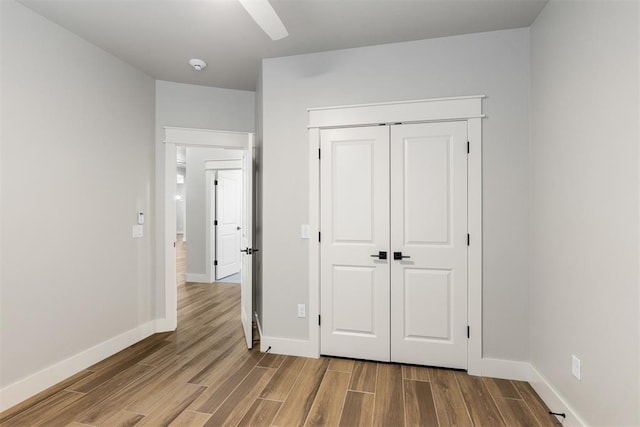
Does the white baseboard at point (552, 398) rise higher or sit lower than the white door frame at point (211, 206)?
lower

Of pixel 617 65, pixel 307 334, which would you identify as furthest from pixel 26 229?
pixel 617 65

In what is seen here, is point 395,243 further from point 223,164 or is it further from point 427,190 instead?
point 223,164

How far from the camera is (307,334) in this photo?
291 cm

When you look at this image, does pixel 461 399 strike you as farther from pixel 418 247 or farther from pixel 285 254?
pixel 285 254

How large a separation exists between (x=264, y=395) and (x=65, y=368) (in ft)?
5.36

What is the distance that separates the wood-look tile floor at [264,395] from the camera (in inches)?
78.4

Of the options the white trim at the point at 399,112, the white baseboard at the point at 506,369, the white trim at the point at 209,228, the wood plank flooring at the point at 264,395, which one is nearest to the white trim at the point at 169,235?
the wood plank flooring at the point at 264,395

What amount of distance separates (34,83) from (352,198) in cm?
257

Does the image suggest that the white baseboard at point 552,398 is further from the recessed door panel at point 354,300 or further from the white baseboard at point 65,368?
the white baseboard at point 65,368

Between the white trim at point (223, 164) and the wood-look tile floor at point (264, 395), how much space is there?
343cm

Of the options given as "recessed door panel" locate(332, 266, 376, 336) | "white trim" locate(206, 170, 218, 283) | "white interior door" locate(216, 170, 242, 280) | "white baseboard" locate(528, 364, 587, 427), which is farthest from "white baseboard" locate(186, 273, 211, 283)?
"white baseboard" locate(528, 364, 587, 427)

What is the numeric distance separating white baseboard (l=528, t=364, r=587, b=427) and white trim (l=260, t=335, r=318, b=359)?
5.60ft

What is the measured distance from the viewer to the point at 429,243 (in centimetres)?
267

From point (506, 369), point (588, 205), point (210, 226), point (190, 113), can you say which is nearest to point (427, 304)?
point (506, 369)
